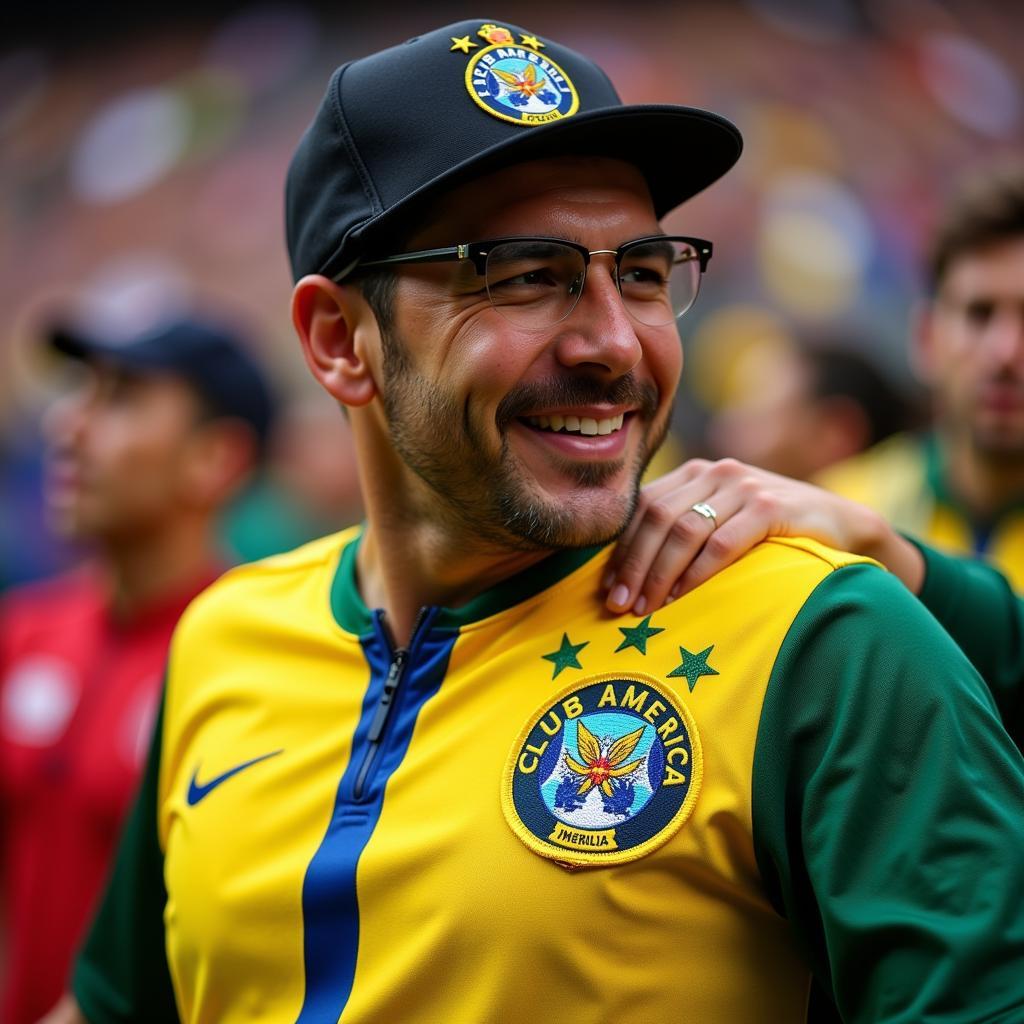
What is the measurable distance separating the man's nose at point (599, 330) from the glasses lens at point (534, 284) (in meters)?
0.02

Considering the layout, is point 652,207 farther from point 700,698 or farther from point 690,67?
point 690,67

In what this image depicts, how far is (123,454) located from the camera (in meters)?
4.05

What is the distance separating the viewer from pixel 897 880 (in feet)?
4.93

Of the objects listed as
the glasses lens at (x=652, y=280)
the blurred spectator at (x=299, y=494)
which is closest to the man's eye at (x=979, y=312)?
the glasses lens at (x=652, y=280)

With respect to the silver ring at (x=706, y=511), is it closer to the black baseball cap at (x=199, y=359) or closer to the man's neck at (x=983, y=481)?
the man's neck at (x=983, y=481)

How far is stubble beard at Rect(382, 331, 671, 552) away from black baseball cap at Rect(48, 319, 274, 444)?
2.37 meters

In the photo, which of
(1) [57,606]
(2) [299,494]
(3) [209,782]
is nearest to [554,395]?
(3) [209,782]

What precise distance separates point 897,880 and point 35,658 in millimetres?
3180

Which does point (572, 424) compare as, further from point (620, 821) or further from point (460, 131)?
point (620, 821)

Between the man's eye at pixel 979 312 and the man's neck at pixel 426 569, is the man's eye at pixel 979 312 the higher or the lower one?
the lower one

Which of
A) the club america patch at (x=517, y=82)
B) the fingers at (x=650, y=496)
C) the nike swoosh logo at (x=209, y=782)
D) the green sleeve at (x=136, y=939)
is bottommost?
the green sleeve at (x=136, y=939)

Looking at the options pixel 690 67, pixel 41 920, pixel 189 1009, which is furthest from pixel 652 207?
pixel 690 67

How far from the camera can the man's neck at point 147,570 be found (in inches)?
160

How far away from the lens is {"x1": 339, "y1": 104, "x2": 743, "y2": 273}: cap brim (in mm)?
1808
